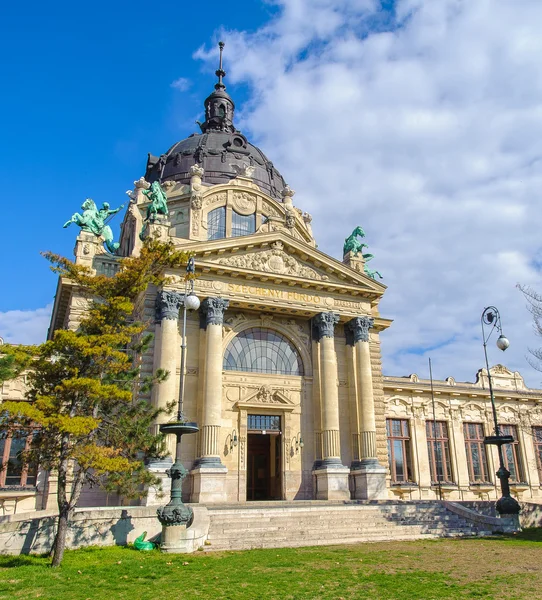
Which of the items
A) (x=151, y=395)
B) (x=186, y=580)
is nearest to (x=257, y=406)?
(x=151, y=395)

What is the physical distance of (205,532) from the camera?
1767 cm

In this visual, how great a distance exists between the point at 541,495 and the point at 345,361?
20387mm

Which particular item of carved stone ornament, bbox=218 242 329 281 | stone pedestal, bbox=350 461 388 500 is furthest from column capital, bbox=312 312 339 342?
stone pedestal, bbox=350 461 388 500

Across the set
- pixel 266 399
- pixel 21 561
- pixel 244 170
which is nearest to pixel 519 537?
pixel 266 399

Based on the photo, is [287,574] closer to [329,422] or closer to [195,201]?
[329,422]

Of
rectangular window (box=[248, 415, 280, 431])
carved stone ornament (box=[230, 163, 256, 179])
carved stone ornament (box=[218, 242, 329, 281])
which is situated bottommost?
rectangular window (box=[248, 415, 280, 431])

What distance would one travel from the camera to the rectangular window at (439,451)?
37781 millimetres

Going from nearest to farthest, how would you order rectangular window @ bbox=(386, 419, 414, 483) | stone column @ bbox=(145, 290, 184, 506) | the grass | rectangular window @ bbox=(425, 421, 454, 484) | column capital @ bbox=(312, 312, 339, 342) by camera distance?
the grass → stone column @ bbox=(145, 290, 184, 506) → column capital @ bbox=(312, 312, 339, 342) → rectangular window @ bbox=(386, 419, 414, 483) → rectangular window @ bbox=(425, 421, 454, 484)

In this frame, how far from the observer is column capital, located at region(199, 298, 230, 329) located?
27.0 metres

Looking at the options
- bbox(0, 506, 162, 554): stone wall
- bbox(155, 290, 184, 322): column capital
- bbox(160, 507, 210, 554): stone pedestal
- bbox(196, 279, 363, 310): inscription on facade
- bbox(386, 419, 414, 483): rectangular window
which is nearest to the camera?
bbox(0, 506, 162, 554): stone wall

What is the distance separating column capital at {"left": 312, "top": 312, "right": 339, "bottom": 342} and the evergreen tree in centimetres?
1354

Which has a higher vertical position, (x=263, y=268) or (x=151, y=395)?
(x=263, y=268)

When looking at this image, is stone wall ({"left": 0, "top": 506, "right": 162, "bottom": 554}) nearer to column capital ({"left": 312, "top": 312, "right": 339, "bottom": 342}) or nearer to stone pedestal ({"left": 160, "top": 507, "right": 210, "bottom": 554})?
stone pedestal ({"left": 160, "top": 507, "right": 210, "bottom": 554})

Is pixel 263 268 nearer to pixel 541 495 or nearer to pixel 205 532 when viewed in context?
pixel 205 532
